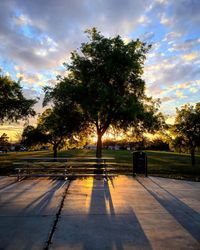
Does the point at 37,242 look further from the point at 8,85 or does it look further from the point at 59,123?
the point at 8,85

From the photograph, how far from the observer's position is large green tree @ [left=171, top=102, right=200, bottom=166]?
1076 inches

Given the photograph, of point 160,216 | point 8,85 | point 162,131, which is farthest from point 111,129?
point 160,216

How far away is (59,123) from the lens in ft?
55.5

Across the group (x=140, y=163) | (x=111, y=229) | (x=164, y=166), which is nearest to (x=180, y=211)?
(x=111, y=229)

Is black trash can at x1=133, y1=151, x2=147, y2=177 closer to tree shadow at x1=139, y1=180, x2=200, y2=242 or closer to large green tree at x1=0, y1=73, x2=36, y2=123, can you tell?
tree shadow at x1=139, y1=180, x2=200, y2=242

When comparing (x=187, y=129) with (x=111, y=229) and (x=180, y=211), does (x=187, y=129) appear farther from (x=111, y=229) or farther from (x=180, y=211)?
(x=111, y=229)

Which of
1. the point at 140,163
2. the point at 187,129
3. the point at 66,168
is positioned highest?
the point at 187,129

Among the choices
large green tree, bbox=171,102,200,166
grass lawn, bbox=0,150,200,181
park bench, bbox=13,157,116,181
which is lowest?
grass lawn, bbox=0,150,200,181

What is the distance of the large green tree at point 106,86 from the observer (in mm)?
15562

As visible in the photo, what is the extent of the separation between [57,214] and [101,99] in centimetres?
993

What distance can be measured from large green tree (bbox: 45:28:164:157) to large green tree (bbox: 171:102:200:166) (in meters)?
11.8

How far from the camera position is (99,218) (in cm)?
581

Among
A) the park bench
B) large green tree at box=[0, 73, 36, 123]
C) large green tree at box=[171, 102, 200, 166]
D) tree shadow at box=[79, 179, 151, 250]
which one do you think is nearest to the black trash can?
the park bench

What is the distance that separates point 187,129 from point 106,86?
15640 millimetres
